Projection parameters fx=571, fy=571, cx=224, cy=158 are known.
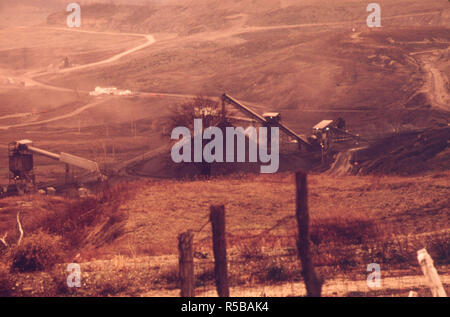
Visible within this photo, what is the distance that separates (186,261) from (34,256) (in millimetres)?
8986

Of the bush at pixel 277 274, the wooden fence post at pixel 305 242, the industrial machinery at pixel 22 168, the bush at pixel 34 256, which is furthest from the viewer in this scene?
the industrial machinery at pixel 22 168

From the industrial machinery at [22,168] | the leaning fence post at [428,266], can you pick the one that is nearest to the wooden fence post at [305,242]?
the leaning fence post at [428,266]

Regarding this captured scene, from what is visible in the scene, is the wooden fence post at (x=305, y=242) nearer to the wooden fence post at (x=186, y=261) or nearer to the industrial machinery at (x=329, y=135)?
the wooden fence post at (x=186, y=261)

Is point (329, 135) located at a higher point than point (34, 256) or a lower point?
higher

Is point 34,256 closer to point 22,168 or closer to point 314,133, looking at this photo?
point 22,168

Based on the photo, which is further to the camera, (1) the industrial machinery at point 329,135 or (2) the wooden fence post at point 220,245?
(1) the industrial machinery at point 329,135

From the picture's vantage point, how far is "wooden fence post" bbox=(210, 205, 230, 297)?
1457cm

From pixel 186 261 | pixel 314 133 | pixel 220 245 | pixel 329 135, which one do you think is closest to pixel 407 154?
pixel 329 135

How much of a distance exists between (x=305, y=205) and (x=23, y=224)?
62.1ft

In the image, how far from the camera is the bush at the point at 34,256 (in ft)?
67.7

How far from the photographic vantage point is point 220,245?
14984 mm

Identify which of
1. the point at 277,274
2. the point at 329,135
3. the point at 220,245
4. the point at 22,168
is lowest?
the point at 277,274

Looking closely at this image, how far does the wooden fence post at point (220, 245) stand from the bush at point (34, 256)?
7.86 meters
